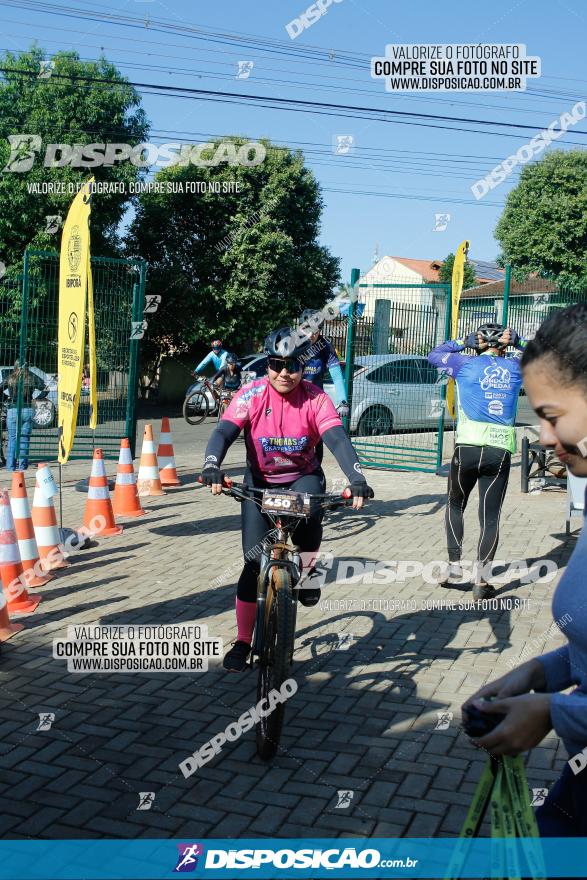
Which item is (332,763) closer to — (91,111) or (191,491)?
(191,491)

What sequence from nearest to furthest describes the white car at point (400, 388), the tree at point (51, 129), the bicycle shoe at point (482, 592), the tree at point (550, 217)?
the bicycle shoe at point (482, 592) → the white car at point (400, 388) → the tree at point (51, 129) → the tree at point (550, 217)

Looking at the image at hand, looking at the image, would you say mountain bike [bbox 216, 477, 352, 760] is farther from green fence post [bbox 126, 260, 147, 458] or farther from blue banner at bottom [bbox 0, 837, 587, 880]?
green fence post [bbox 126, 260, 147, 458]

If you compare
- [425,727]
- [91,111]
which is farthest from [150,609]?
[91,111]

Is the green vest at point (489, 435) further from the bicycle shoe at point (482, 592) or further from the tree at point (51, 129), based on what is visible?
the tree at point (51, 129)

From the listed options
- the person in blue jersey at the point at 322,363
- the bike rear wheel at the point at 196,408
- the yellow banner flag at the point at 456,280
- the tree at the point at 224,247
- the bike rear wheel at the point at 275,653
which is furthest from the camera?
the tree at the point at 224,247

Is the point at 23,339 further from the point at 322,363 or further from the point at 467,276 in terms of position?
the point at 467,276

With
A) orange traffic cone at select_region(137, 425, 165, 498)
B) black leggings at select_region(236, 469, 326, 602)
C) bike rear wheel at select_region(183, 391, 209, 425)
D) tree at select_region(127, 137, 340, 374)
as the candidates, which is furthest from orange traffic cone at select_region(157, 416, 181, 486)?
tree at select_region(127, 137, 340, 374)

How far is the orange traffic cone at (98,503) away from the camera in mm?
8883

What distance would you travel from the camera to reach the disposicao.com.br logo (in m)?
3.28

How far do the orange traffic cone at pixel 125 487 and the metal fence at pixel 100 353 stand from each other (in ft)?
5.49

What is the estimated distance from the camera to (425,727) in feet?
14.6

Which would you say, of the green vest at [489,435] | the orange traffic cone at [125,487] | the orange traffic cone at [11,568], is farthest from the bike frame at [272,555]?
the orange traffic cone at [125,487]

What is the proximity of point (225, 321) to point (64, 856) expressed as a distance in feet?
87.1

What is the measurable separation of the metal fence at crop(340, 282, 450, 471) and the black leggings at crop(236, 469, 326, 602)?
7.92 m
